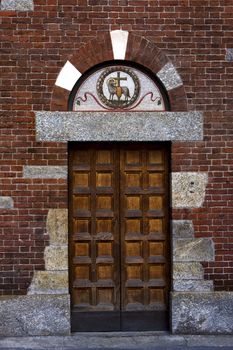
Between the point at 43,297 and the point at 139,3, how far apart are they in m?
4.08

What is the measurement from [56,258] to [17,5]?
133 inches

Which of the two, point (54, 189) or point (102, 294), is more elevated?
point (54, 189)

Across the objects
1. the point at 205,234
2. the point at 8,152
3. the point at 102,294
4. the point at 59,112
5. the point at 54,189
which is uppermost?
the point at 59,112

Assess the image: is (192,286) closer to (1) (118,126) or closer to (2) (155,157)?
(2) (155,157)

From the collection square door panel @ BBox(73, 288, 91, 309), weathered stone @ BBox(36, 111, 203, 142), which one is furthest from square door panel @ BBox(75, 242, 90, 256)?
weathered stone @ BBox(36, 111, 203, 142)

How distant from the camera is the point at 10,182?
26.4ft

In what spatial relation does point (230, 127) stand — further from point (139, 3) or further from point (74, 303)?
point (74, 303)

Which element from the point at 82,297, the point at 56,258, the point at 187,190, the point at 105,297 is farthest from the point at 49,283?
the point at 187,190

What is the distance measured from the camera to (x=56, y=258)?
804 cm

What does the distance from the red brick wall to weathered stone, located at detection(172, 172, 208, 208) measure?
89 mm

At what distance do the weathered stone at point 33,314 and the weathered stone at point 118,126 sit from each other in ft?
6.88

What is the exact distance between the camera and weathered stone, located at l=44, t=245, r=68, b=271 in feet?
26.4

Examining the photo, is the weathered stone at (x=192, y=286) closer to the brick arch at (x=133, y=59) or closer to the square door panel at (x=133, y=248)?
the square door panel at (x=133, y=248)

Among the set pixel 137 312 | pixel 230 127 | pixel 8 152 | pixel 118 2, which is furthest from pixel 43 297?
pixel 118 2
